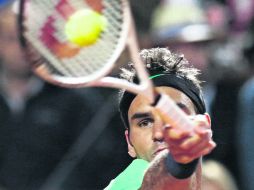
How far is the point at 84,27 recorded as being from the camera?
13.9ft

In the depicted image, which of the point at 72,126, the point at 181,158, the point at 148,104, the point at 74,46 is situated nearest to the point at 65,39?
the point at 74,46

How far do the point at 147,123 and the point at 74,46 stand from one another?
78 centimetres

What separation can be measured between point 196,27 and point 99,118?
105cm

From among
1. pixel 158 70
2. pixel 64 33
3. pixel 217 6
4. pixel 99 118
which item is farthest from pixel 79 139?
pixel 64 33

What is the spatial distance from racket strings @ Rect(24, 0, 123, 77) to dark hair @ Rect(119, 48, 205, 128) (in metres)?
0.66

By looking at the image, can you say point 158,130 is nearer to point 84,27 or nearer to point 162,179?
point 162,179

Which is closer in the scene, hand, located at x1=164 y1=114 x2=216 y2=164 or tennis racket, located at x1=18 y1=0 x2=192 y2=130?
hand, located at x1=164 y1=114 x2=216 y2=164

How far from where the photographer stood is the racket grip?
13.5ft

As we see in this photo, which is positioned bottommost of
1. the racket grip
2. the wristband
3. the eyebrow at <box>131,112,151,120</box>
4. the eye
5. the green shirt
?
the green shirt

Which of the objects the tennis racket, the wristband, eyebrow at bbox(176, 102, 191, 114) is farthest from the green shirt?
the tennis racket

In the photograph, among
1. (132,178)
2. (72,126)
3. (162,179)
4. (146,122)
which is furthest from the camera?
(72,126)

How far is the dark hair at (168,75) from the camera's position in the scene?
496 cm

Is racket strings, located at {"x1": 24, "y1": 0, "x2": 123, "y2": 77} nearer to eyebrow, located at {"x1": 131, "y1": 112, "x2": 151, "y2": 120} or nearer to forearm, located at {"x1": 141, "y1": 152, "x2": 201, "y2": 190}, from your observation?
forearm, located at {"x1": 141, "y1": 152, "x2": 201, "y2": 190}

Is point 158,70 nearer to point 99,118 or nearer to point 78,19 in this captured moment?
point 78,19
